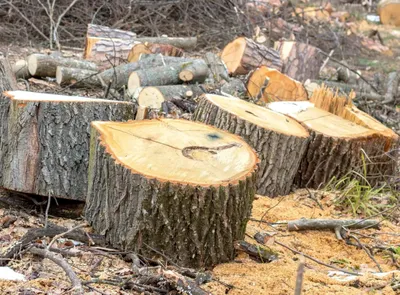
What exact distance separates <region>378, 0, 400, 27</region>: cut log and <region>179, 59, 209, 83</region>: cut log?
9.68 metres

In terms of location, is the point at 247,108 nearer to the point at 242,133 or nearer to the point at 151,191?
the point at 242,133

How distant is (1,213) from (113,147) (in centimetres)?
93

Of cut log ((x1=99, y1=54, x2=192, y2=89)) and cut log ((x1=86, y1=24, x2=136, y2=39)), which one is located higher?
cut log ((x1=86, y1=24, x2=136, y2=39))

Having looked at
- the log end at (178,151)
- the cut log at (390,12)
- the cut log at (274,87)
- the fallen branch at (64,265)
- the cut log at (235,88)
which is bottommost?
the fallen branch at (64,265)

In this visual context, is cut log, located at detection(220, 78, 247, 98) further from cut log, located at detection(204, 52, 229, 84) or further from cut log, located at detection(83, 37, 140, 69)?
cut log, located at detection(83, 37, 140, 69)

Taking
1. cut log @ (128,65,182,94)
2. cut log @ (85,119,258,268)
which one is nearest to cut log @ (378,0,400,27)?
cut log @ (128,65,182,94)

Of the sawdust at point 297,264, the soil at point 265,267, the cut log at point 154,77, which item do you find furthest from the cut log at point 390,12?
the soil at point 265,267

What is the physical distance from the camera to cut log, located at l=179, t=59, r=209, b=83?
7043 millimetres

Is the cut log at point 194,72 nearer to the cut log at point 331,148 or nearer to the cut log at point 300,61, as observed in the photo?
the cut log at point 300,61

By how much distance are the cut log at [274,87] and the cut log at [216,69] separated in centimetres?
53

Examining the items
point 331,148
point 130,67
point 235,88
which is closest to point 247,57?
point 235,88

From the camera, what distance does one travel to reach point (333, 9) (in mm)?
15227

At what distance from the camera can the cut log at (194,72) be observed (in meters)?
7.04

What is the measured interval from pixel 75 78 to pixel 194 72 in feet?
4.30
